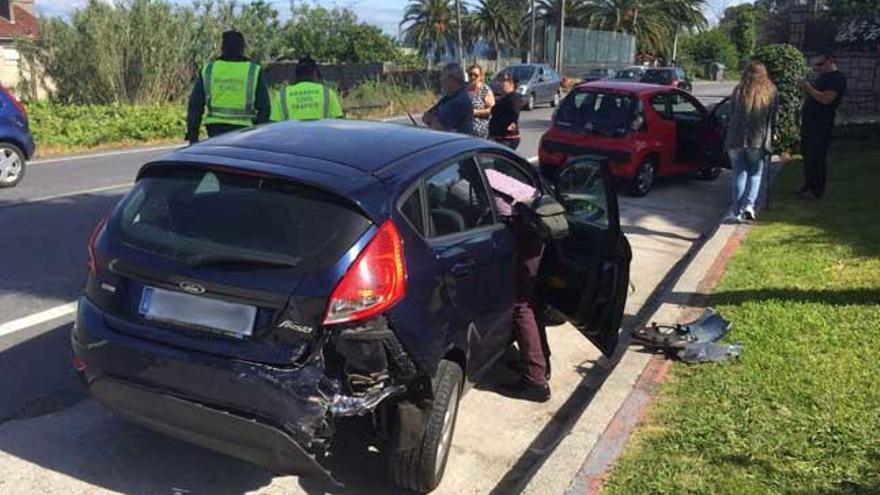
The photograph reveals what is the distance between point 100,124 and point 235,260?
15.6m

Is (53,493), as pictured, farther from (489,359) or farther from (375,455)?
(489,359)

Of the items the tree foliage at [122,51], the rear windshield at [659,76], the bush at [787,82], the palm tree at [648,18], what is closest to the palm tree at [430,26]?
the palm tree at [648,18]

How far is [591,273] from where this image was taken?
4.73m

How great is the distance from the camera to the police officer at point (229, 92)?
283 inches

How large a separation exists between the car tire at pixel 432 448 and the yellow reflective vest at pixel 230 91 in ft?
14.1

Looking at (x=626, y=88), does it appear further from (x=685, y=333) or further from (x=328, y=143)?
(x=328, y=143)

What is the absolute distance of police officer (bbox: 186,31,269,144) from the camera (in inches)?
283

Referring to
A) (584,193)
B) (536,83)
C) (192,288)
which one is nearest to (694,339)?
(584,193)

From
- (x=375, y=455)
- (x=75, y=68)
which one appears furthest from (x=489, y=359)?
(x=75, y=68)

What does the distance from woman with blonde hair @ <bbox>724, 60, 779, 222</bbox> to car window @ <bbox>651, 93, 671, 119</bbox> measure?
229 cm

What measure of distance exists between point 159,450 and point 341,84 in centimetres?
2680

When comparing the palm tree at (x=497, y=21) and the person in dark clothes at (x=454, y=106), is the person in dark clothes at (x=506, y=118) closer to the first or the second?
the person in dark clothes at (x=454, y=106)

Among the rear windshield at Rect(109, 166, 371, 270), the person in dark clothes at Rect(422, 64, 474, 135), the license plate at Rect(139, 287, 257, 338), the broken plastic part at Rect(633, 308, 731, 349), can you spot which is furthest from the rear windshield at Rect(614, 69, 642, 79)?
the license plate at Rect(139, 287, 257, 338)

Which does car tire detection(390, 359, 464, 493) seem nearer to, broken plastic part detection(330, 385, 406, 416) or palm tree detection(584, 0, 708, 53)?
broken plastic part detection(330, 385, 406, 416)
